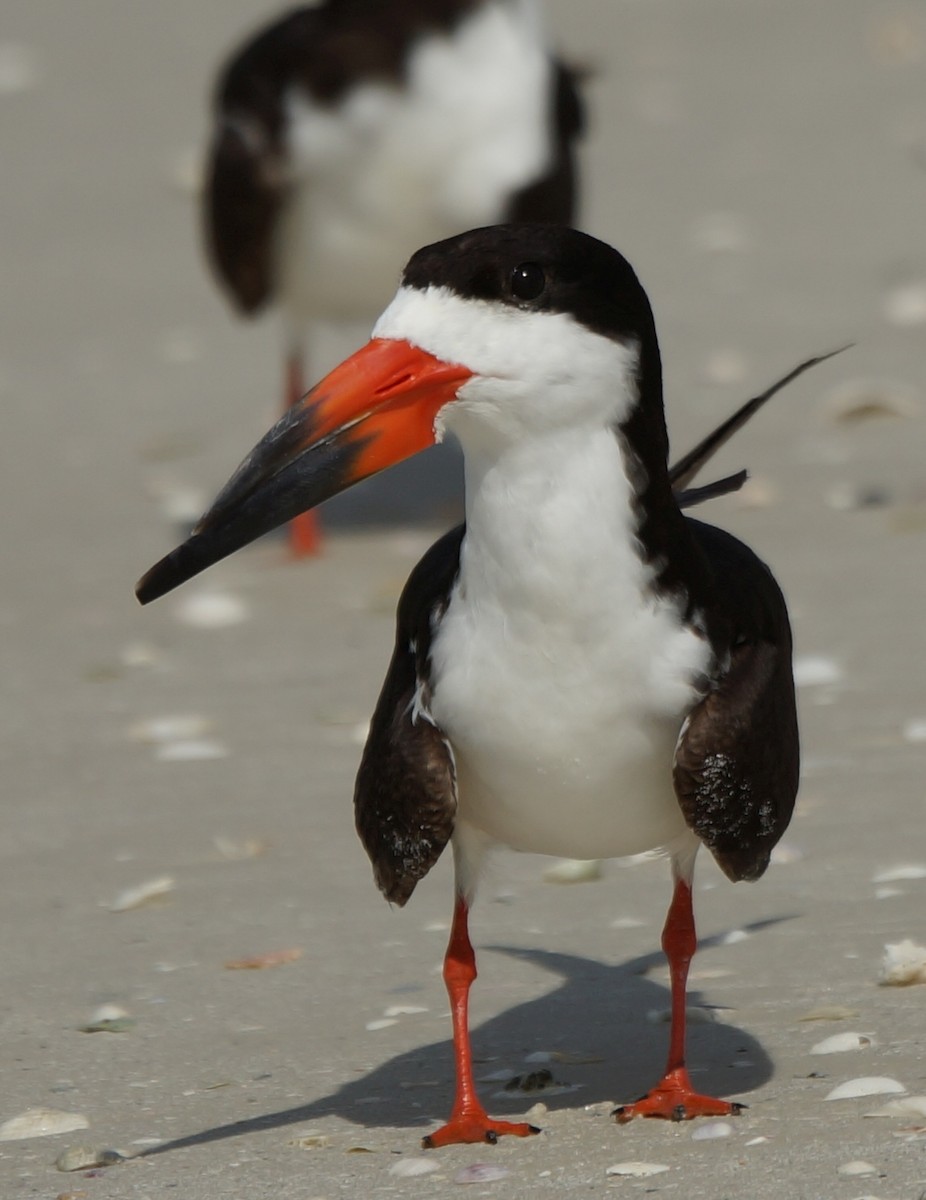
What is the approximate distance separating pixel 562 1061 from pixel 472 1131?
0.43m

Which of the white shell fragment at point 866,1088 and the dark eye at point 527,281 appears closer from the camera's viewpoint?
the dark eye at point 527,281

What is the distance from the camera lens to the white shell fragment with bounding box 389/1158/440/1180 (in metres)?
3.50

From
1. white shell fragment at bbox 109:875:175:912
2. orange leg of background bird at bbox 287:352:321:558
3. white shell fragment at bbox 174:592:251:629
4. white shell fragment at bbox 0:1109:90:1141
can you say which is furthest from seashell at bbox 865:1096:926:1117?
orange leg of background bird at bbox 287:352:321:558

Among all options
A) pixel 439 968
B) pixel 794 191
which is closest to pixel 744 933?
pixel 439 968

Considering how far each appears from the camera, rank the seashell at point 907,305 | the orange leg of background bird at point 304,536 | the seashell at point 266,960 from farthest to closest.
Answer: the seashell at point 907,305 → the orange leg of background bird at point 304,536 → the seashell at point 266,960

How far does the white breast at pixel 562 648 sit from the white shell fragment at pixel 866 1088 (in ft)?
1.83

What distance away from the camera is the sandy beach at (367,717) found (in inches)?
148

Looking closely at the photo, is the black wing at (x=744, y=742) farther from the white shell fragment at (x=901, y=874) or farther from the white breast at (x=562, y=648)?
the white shell fragment at (x=901, y=874)

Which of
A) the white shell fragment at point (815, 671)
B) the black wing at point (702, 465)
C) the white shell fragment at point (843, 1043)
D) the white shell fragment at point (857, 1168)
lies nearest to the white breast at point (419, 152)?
the white shell fragment at point (815, 671)

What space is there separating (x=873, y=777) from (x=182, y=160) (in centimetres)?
678

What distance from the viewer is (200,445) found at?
27.7ft

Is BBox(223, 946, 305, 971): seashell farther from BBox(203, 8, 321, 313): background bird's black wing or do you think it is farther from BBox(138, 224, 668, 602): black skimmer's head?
BBox(203, 8, 321, 313): background bird's black wing

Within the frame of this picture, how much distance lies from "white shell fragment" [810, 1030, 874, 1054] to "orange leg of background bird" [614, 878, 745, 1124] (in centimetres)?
23

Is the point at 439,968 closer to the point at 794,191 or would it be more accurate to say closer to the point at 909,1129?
the point at 909,1129
